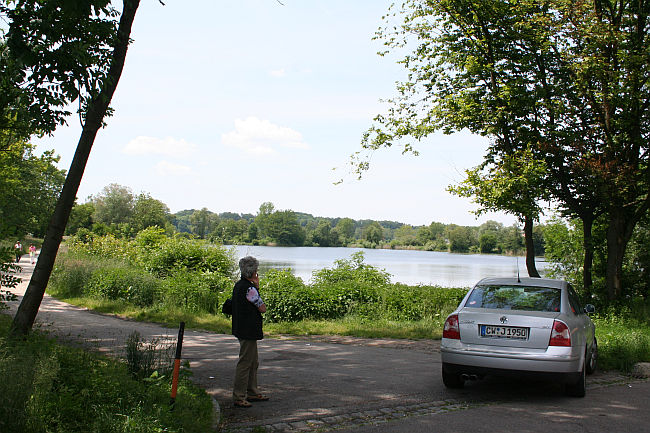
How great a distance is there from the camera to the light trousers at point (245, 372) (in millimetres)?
6234

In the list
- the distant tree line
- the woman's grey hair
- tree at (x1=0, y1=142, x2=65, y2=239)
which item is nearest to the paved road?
the woman's grey hair

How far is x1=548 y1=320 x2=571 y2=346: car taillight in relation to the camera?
6727 mm

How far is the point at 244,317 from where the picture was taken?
251 inches

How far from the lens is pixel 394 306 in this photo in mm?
15422

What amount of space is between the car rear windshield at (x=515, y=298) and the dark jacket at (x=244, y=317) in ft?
10.0

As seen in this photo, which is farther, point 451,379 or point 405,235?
point 405,235

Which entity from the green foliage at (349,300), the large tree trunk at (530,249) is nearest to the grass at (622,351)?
the green foliage at (349,300)

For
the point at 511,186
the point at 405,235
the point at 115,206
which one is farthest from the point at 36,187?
the point at 405,235

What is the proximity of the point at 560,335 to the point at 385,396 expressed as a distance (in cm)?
231

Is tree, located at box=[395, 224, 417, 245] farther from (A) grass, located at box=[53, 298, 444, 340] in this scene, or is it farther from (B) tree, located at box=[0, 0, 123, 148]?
(B) tree, located at box=[0, 0, 123, 148]

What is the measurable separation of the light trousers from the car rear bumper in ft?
8.63

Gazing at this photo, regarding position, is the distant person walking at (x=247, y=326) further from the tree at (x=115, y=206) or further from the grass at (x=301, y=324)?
the tree at (x=115, y=206)

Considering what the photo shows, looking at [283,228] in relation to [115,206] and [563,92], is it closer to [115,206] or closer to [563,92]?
[115,206]

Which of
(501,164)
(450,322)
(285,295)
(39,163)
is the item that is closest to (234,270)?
(285,295)
